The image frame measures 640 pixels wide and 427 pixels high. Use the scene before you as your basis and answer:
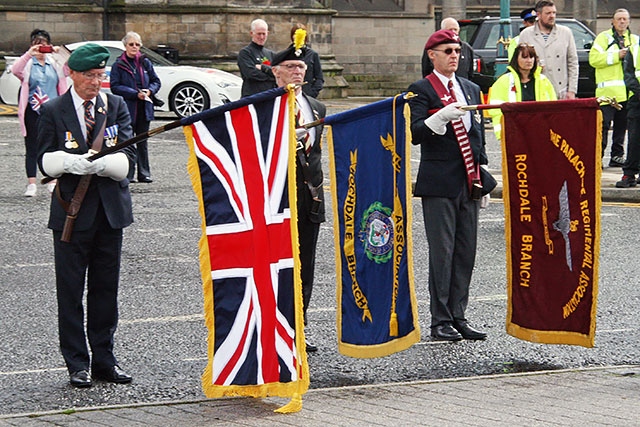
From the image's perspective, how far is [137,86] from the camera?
53.6 ft

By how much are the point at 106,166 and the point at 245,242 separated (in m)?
0.92

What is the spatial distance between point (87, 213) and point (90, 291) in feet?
1.52

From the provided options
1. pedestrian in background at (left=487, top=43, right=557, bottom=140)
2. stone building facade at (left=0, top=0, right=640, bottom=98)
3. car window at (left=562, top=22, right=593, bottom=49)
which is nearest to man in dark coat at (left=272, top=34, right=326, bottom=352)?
pedestrian in background at (left=487, top=43, right=557, bottom=140)

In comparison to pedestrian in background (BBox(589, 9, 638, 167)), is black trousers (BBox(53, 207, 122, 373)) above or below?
below

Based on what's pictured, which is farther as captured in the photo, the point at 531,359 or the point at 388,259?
the point at 531,359

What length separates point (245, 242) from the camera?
22.5 feet

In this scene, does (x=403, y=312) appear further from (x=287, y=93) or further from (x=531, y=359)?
(x=287, y=93)

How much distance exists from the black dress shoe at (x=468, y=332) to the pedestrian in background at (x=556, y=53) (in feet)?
23.4

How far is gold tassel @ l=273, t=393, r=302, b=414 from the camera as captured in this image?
6.63m

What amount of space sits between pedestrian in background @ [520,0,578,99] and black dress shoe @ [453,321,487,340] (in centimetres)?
714

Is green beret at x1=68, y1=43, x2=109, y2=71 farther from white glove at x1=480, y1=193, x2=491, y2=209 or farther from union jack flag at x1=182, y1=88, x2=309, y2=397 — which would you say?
white glove at x1=480, y1=193, x2=491, y2=209

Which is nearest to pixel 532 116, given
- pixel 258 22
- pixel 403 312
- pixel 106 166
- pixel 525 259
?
pixel 525 259

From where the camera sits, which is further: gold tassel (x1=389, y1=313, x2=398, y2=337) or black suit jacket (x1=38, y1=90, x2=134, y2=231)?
gold tassel (x1=389, y1=313, x2=398, y2=337)

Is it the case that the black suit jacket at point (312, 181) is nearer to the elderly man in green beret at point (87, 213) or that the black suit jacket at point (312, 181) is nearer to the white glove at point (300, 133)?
the white glove at point (300, 133)
